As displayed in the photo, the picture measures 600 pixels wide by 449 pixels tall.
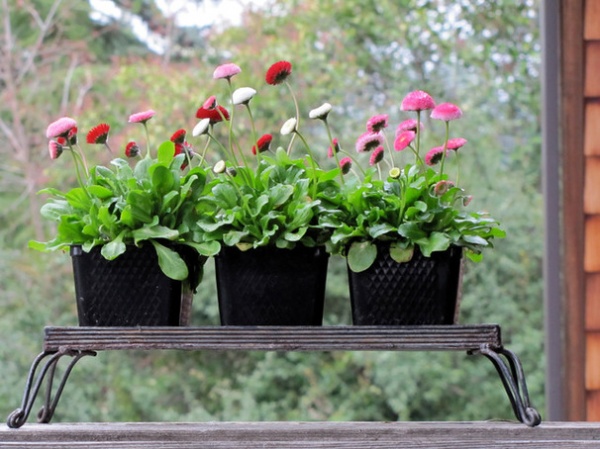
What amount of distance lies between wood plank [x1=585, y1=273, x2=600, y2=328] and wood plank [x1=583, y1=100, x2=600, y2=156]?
287 millimetres

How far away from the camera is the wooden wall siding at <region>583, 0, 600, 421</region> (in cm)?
190

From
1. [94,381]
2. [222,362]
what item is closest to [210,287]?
[222,362]

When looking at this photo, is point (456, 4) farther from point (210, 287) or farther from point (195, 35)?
point (210, 287)

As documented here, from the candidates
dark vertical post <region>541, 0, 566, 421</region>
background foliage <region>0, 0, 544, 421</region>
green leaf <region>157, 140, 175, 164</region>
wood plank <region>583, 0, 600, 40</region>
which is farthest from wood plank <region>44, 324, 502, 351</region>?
background foliage <region>0, 0, 544, 421</region>

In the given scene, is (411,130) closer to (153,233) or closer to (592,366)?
(153,233)

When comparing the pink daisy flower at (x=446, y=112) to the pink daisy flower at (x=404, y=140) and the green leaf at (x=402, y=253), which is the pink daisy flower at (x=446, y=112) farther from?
the green leaf at (x=402, y=253)

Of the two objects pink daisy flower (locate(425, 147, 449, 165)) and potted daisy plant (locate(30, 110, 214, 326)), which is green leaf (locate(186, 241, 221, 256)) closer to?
potted daisy plant (locate(30, 110, 214, 326))

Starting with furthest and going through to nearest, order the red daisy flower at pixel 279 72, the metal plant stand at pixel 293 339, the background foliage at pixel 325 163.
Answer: the background foliage at pixel 325 163, the red daisy flower at pixel 279 72, the metal plant stand at pixel 293 339

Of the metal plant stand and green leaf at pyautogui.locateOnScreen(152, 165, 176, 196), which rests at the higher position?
green leaf at pyautogui.locateOnScreen(152, 165, 176, 196)

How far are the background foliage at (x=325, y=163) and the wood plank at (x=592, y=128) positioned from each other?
232 cm

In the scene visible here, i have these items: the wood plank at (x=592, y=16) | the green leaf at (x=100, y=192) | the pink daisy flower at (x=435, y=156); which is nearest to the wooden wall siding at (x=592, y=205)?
the wood plank at (x=592, y=16)

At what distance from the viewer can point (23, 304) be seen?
436 centimetres

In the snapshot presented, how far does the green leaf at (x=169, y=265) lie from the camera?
3.14 ft

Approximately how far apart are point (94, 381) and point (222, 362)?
2.14ft
